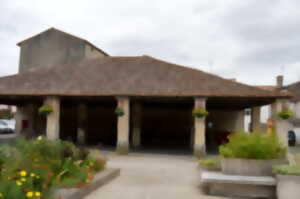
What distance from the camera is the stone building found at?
539 inches

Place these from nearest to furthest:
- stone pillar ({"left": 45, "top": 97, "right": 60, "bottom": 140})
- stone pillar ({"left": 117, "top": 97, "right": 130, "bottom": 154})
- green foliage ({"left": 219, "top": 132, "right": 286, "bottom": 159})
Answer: green foliage ({"left": 219, "top": 132, "right": 286, "bottom": 159}) → stone pillar ({"left": 117, "top": 97, "right": 130, "bottom": 154}) → stone pillar ({"left": 45, "top": 97, "right": 60, "bottom": 140})

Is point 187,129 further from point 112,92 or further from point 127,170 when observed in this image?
point 127,170

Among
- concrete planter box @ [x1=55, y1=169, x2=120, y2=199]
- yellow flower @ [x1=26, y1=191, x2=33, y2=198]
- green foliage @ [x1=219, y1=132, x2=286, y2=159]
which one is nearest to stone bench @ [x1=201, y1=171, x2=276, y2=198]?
green foliage @ [x1=219, y1=132, x2=286, y2=159]

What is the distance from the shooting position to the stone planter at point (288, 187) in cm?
575

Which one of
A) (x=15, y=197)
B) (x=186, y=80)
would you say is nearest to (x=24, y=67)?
(x=186, y=80)

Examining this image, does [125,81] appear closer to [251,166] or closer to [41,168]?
[251,166]

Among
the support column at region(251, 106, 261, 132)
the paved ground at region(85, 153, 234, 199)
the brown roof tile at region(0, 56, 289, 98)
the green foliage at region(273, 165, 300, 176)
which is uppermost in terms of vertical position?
the brown roof tile at region(0, 56, 289, 98)

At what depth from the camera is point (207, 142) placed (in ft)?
69.3

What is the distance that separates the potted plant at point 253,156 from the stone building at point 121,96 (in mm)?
5460

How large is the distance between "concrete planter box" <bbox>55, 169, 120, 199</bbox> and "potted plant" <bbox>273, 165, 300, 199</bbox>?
13.4ft

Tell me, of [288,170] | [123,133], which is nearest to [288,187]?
[288,170]

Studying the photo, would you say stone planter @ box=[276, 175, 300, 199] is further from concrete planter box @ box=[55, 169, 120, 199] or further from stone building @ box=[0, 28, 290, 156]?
stone building @ box=[0, 28, 290, 156]

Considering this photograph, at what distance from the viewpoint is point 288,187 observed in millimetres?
5816

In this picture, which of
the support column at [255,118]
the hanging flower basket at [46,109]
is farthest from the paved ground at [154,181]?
the support column at [255,118]
